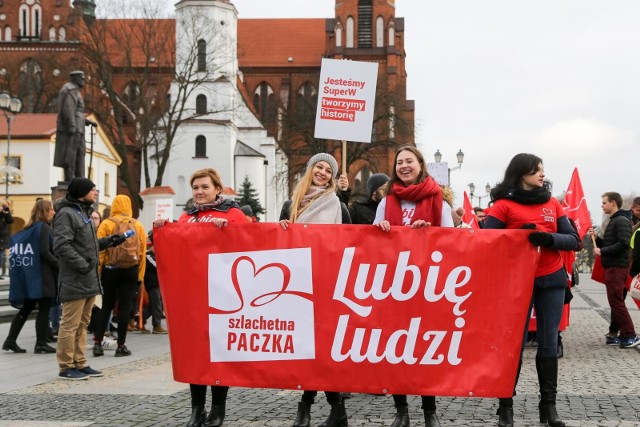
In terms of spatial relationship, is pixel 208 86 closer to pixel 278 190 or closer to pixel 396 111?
pixel 278 190

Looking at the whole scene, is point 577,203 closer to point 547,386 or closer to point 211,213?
point 547,386

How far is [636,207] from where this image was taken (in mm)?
12648

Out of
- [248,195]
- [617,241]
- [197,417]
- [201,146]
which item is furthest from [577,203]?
[201,146]

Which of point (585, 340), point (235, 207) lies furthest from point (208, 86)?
point (235, 207)

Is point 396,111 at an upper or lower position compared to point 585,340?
upper

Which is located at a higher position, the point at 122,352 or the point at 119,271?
the point at 119,271

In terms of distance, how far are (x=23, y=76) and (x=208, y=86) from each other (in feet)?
45.2

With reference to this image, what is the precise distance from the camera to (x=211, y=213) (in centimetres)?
669

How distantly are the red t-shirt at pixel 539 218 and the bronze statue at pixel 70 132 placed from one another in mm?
13186

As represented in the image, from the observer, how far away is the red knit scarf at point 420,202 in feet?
20.5

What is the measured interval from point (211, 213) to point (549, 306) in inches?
98.6

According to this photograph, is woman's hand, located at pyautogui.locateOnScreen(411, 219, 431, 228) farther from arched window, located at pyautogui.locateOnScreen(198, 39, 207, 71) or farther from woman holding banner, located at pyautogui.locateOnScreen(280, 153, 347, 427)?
arched window, located at pyautogui.locateOnScreen(198, 39, 207, 71)

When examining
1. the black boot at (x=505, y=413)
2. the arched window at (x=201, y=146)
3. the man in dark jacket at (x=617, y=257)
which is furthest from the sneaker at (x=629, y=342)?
the arched window at (x=201, y=146)

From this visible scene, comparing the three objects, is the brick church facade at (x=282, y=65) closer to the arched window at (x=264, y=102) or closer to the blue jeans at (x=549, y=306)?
the arched window at (x=264, y=102)
